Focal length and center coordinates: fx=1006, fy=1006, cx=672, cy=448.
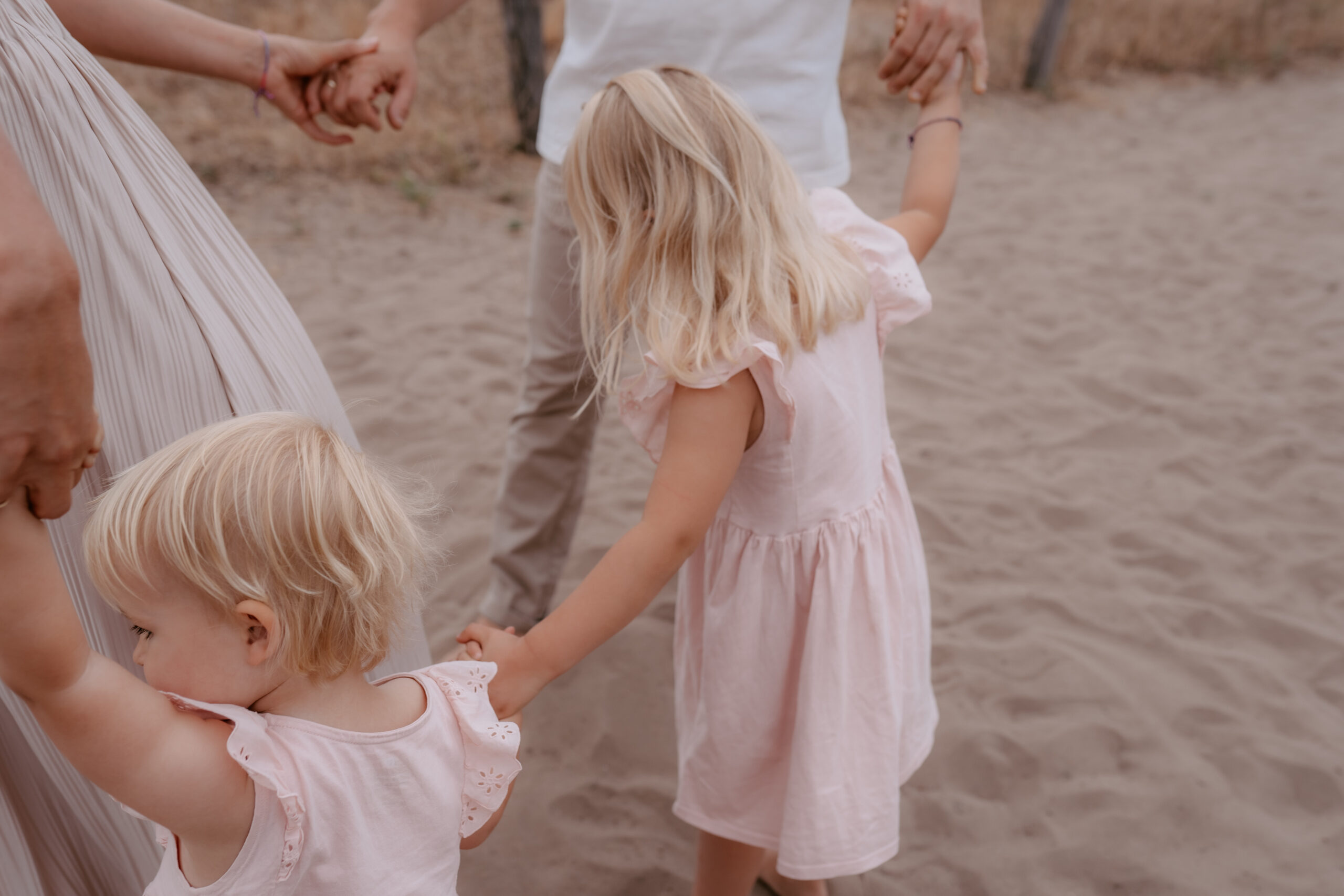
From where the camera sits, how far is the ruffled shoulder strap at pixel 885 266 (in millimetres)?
1600

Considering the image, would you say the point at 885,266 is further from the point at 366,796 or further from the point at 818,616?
the point at 366,796

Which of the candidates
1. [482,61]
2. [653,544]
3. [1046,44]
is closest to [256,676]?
[653,544]

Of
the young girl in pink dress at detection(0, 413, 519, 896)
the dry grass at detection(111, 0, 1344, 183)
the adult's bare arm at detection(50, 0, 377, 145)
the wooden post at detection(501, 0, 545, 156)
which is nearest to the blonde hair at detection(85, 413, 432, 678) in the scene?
the young girl in pink dress at detection(0, 413, 519, 896)

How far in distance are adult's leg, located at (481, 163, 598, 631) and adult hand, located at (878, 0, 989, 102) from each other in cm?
72

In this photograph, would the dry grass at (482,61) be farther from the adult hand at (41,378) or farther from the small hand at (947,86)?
the adult hand at (41,378)

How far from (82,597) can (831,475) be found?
1.01 meters

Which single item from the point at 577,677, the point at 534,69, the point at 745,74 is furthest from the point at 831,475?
the point at 534,69

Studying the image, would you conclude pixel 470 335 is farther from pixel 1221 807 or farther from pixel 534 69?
pixel 1221 807

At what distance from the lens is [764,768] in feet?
5.54

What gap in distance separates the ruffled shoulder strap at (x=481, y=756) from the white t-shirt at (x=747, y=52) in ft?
3.87

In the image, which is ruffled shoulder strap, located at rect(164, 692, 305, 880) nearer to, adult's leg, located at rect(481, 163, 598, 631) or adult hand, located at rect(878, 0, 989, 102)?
adult's leg, located at rect(481, 163, 598, 631)

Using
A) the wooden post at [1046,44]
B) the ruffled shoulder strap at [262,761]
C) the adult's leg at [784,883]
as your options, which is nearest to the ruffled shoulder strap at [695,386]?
the ruffled shoulder strap at [262,761]

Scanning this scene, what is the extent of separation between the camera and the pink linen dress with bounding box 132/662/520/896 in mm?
1039

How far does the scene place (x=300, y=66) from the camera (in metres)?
1.97
